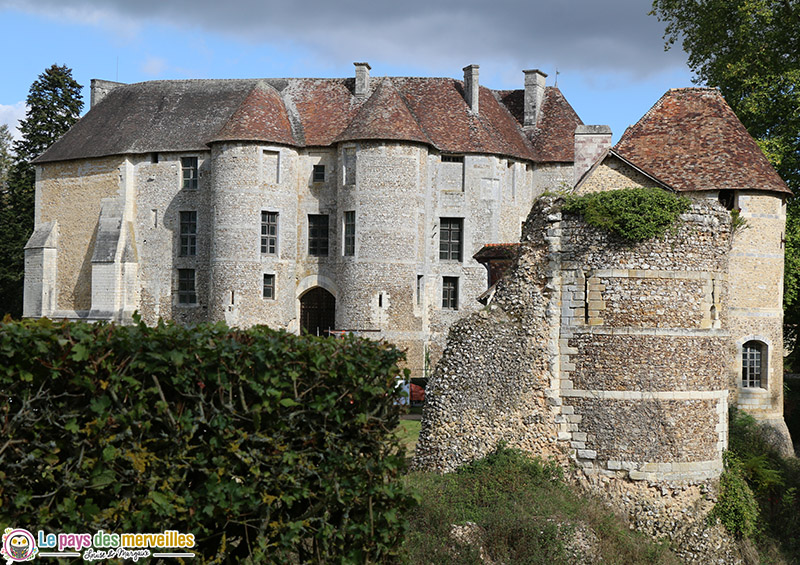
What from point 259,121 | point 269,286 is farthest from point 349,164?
point 269,286

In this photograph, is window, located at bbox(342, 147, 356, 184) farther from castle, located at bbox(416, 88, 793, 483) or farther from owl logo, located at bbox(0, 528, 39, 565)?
owl logo, located at bbox(0, 528, 39, 565)

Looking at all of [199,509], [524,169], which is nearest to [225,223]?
[524,169]

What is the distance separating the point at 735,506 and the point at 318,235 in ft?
87.6

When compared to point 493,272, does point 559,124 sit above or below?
above

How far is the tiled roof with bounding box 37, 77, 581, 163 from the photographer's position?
37844 millimetres

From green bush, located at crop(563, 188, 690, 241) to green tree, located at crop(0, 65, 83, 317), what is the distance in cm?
4051

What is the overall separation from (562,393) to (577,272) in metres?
2.13

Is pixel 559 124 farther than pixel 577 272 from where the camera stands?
Yes

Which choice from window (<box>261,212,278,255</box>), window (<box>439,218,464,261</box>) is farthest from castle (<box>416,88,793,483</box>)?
window (<box>439,218,464,261</box>)

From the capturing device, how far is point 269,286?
3862 centimetres

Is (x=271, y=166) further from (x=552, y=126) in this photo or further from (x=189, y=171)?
(x=552, y=126)

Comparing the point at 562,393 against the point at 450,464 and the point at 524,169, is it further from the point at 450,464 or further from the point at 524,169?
the point at 524,169

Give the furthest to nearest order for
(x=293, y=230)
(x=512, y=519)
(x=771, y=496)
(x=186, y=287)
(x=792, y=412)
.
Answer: (x=186, y=287) → (x=293, y=230) → (x=792, y=412) → (x=771, y=496) → (x=512, y=519)

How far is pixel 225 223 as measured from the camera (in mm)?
37781
